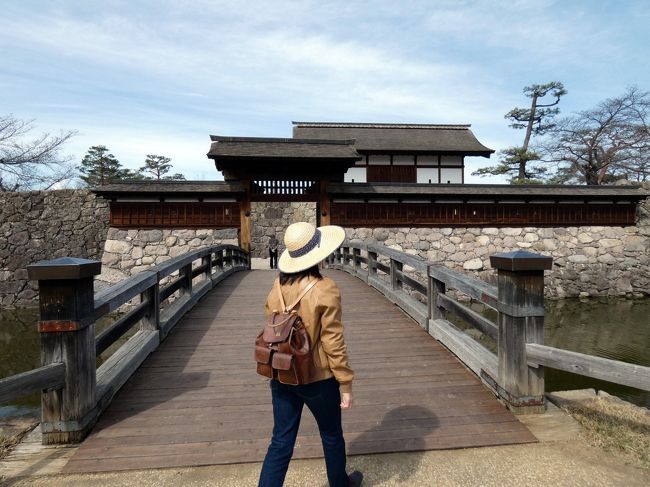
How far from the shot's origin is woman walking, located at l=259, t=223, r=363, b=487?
6.51 feet

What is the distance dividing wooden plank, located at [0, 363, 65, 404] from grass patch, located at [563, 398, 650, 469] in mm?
3779

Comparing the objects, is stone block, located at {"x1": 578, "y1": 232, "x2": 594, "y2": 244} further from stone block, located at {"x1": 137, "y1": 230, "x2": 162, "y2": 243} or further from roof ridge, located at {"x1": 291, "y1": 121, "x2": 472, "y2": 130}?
stone block, located at {"x1": 137, "y1": 230, "x2": 162, "y2": 243}

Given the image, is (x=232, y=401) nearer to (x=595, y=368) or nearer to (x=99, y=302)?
(x=99, y=302)

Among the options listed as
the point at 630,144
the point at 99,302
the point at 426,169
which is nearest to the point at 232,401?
the point at 99,302

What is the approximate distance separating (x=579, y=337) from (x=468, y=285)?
8.42 m

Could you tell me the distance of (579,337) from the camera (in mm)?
10305

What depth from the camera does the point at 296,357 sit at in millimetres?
1895

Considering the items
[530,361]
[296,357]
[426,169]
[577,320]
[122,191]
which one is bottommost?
[577,320]

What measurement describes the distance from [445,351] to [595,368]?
6.40 feet

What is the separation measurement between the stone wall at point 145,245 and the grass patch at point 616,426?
12151 millimetres

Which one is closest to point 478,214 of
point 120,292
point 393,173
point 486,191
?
point 486,191

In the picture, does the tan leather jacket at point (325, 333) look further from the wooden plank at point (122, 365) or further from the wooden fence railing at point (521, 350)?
the wooden plank at point (122, 365)

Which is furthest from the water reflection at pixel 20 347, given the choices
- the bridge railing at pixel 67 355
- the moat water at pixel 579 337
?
the bridge railing at pixel 67 355

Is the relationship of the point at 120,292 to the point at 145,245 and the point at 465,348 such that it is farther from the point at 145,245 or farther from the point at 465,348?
the point at 145,245
